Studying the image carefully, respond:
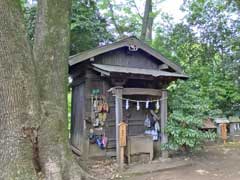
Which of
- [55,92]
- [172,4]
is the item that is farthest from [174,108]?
[172,4]

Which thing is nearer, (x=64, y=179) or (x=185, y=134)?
(x=64, y=179)

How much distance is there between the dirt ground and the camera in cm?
661

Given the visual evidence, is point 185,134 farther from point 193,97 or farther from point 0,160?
point 0,160

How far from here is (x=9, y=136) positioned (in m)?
4.42

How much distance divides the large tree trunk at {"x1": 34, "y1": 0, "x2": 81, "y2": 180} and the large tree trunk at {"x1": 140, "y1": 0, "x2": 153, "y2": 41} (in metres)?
9.50

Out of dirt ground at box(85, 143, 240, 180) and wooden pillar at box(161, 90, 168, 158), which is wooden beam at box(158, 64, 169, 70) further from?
dirt ground at box(85, 143, 240, 180)

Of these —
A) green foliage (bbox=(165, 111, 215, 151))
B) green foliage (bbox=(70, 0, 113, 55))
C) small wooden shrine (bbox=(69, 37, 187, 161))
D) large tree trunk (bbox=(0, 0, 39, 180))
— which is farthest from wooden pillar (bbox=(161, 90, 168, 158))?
green foliage (bbox=(70, 0, 113, 55))

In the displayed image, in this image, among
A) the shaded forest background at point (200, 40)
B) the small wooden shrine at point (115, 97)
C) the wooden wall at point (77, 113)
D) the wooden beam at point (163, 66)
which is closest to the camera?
the small wooden shrine at point (115, 97)

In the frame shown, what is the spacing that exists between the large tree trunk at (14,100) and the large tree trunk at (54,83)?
0.40 metres

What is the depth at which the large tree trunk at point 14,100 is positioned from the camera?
4406 mm

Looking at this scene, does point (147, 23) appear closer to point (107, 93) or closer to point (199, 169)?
point (107, 93)

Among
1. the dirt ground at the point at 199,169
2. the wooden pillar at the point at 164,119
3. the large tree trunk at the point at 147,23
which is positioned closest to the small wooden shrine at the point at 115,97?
the wooden pillar at the point at 164,119

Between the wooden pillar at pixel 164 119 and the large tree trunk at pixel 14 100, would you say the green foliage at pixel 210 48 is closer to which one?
the wooden pillar at pixel 164 119

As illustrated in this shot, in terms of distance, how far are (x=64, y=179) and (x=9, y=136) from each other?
4.22 ft
